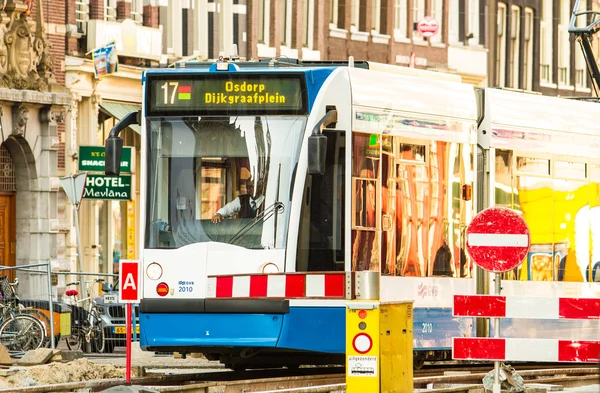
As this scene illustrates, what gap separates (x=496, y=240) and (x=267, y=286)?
2.70m

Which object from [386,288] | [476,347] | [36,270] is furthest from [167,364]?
[476,347]

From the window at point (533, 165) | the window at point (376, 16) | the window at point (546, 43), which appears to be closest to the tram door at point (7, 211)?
the window at point (376, 16)

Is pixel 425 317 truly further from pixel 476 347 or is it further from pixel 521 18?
pixel 521 18

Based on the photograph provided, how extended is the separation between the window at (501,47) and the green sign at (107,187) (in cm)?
2751

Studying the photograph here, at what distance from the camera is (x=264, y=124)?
1975cm

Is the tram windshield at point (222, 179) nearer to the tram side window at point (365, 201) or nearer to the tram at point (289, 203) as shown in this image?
the tram at point (289, 203)

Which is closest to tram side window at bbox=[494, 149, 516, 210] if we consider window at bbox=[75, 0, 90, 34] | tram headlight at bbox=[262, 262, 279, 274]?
tram headlight at bbox=[262, 262, 279, 274]

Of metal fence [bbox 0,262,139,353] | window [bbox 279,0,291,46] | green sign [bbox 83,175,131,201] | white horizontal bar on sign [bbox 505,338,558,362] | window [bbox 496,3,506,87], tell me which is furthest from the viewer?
window [bbox 496,3,506,87]

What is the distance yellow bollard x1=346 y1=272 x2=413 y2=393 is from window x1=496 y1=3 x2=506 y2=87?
41556mm

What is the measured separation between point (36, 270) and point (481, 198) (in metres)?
8.60

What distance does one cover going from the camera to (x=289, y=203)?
19.4 meters

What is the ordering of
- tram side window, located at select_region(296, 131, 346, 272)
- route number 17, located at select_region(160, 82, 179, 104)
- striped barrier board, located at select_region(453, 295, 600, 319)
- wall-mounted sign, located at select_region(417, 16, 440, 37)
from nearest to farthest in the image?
1. striped barrier board, located at select_region(453, 295, 600, 319)
2. tram side window, located at select_region(296, 131, 346, 272)
3. route number 17, located at select_region(160, 82, 179, 104)
4. wall-mounted sign, located at select_region(417, 16, 440, 37)

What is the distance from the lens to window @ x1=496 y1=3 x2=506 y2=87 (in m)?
58.0

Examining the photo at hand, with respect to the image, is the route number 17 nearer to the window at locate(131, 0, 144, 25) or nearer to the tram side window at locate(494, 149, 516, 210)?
the tram side window at locate(494, 149, 516, 210)
